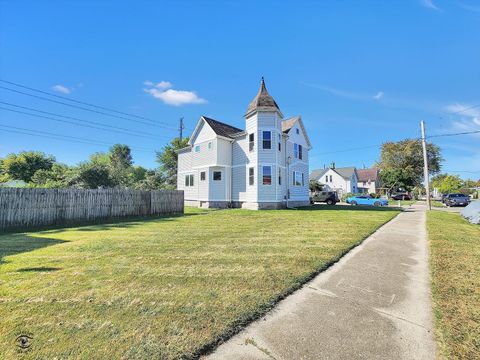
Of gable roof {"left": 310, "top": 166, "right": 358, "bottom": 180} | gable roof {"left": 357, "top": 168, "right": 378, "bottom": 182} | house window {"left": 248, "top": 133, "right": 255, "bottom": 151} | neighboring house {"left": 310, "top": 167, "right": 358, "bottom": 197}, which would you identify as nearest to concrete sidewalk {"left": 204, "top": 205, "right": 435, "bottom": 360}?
house window {"left": 248, "top": 133, "right": 255, "bottom": 151}

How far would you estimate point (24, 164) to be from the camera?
138ft

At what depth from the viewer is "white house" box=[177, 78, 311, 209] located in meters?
19.9

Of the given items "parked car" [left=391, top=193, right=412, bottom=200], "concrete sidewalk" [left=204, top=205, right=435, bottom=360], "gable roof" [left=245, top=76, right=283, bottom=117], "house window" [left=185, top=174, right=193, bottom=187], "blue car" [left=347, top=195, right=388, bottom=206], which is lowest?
"concrete sidewalk" [left=204, top=205, right=435, bottom=360]

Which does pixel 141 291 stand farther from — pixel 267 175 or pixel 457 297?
pixel 267 175

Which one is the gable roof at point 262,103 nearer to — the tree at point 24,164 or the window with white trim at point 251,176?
the window with white trim at point 251,176

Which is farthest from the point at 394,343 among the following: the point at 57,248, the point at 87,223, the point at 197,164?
the point at 197,164

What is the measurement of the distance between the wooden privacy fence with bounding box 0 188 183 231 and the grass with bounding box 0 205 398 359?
449 cm

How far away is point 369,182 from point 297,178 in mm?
45302

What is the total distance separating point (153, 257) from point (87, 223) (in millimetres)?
8925

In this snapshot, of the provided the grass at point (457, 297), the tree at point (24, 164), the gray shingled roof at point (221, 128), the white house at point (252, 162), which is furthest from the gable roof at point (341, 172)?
the tree at point (24, 164)

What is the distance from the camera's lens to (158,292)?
3.74m

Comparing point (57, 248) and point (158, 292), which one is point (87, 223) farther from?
point (158, 292)

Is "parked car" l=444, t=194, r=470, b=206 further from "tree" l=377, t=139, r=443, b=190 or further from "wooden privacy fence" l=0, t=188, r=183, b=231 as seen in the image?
"wooden privacy fence" l=0, t=188, r=183, b=231

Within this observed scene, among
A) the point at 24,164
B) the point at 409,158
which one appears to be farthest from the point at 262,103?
the point at 409,158
